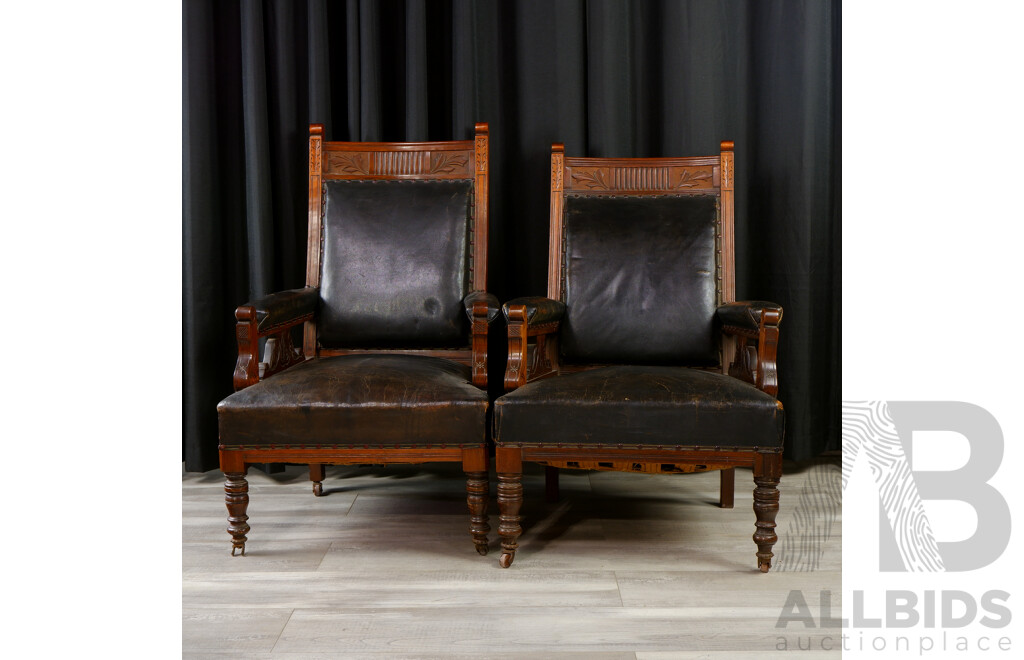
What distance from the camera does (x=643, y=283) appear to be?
2.36 metres

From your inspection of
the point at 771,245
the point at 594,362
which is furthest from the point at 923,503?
the point at 771,245

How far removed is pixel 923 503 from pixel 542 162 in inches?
86.9

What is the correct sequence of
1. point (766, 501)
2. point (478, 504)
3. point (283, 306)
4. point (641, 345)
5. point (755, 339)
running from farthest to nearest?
point (641, 345) → point (283, 306) → point (755, 339) → point (478, 504) → point (766, 501)

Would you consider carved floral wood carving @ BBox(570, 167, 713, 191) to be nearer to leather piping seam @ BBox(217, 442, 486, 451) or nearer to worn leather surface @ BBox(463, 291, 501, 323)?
worn leather surface @ BBox(463, 291, 501, 323)

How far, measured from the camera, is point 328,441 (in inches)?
75.7

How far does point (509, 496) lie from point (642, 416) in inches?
15.7

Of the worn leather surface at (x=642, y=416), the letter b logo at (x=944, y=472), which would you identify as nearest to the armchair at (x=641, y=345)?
the worn leather surface at (x=642, y=416)

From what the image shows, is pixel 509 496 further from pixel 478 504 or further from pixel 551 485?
pixel 551 485

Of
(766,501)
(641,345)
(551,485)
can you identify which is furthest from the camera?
(551,485)

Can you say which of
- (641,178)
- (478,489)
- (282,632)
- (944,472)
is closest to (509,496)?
(478,489)

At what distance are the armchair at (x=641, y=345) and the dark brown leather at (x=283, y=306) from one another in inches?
25.5

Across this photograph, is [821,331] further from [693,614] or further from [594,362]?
[693,614]

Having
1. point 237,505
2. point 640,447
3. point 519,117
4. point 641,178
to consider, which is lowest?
point 237,505

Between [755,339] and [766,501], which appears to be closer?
[766,501]
